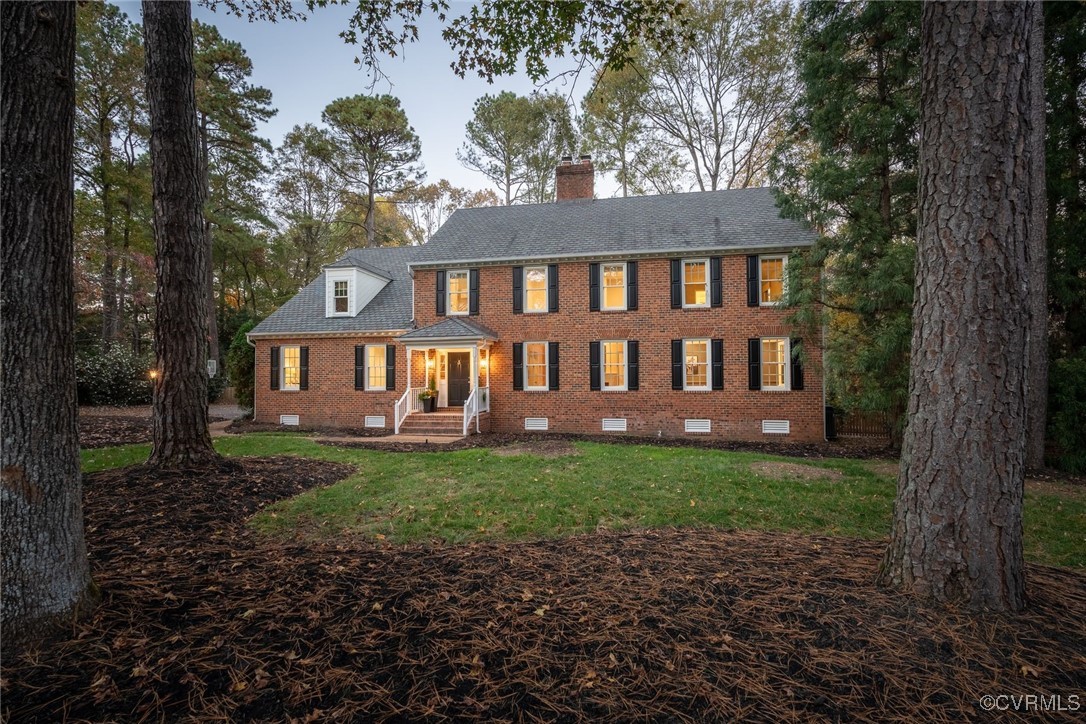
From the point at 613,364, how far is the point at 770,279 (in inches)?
187

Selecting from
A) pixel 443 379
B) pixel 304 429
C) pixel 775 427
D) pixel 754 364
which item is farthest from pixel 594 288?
pixel 304 429

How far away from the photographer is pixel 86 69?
56.9ft

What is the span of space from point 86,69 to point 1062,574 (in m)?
28.1

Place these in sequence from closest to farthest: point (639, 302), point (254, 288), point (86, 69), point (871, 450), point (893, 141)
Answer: point (893, 141)
point (871, 450)
point (639, 302)
point (86, 69)
point (254, 288)

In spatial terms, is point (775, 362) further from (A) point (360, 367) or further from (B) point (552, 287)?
(A) point (360, 367)

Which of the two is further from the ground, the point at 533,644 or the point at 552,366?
the point at 552,366

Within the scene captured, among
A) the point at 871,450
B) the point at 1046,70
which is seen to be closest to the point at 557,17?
the point at 1046,70

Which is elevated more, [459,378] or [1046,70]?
[1046,70]

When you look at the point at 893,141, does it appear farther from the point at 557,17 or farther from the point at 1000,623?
the point at 1000,623

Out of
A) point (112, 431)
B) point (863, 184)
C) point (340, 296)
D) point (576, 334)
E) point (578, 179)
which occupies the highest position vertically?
point (578, 179)

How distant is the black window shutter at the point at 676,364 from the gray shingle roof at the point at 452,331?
17.0 feet

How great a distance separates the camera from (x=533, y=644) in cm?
215

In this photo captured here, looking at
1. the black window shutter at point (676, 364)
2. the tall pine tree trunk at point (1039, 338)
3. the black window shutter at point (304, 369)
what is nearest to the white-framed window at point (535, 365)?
the black window shutter at point (676, 364)

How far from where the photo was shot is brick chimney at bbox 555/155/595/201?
16.1 m
